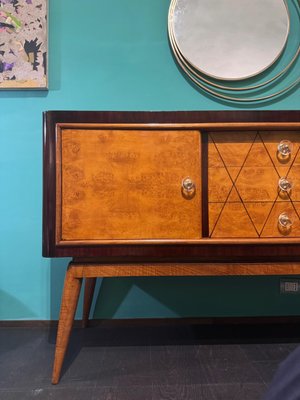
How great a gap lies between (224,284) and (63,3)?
1306mm

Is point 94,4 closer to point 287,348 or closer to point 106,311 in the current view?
point 106,311

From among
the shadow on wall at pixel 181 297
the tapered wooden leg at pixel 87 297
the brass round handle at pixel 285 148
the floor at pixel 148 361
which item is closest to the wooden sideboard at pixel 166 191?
the brass round handle at pixel 285 148

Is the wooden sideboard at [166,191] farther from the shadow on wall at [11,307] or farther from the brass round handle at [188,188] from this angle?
the shadow on wall at [11,307]

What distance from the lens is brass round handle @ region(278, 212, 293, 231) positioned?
801 mm

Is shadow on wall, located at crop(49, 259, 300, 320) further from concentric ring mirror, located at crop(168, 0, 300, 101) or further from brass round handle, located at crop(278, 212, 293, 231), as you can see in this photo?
concentric ring mirror, located at crop(168, 0, 300, 101)

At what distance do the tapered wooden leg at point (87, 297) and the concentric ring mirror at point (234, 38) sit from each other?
0.89 m

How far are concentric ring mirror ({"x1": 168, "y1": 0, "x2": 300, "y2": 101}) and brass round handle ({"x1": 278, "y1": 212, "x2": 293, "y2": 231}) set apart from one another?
0.66 metres

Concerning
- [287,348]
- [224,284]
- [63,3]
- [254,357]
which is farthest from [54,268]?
[63,3]

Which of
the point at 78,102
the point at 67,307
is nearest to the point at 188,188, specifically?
the point at 67,307

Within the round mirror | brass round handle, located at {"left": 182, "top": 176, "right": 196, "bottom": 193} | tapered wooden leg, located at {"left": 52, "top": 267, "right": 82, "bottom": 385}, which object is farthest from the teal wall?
brass round handle, located at {"left": 182, "top": 176, "right": 196, "bottom": 193}

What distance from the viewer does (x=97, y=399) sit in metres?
0.77

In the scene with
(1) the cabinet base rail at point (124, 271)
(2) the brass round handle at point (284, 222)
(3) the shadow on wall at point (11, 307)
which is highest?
(2) the brass round handle at point (284, 222)

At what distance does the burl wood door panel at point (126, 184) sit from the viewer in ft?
2.54

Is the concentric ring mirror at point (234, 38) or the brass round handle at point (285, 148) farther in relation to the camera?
the concentric ring mirror at point (234, 38)
